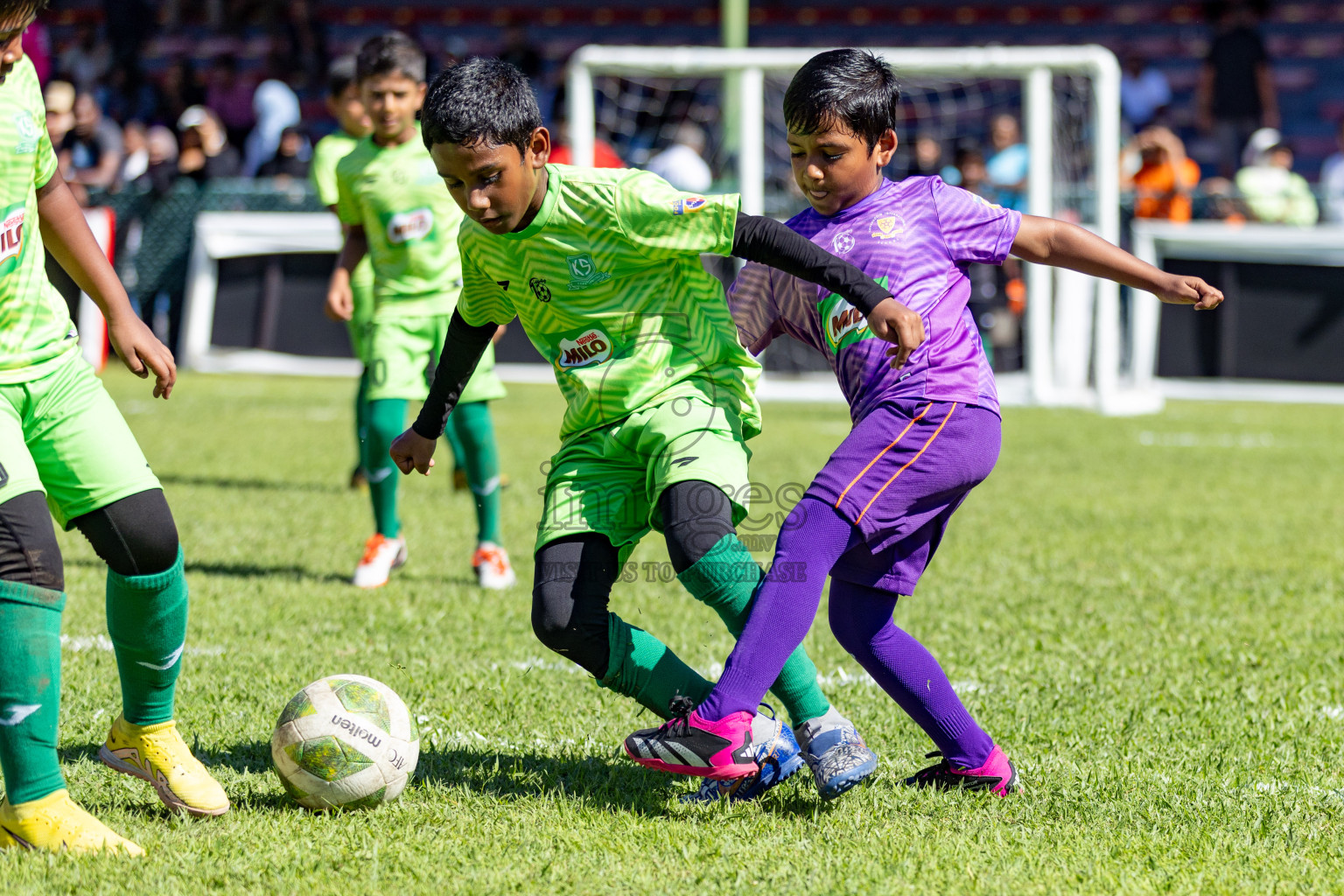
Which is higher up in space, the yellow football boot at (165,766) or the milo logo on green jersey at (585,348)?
the milo logo on green jersey at (585,348)

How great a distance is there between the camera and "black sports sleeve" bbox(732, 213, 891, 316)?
2883 millimetres

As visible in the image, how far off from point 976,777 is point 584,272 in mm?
1396

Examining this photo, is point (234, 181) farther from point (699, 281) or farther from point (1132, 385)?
point (699, 281)

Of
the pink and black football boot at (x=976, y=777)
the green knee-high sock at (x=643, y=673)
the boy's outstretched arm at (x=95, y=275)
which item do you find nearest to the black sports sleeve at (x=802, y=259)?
the green knee-high sock at (x=643, y=673)

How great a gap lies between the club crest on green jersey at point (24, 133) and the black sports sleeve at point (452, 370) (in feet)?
3.23

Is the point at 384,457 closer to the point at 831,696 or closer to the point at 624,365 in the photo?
the point at 831,696

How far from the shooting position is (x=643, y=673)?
10.4 feet

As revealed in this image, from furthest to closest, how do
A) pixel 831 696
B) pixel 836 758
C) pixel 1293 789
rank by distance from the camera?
pixel 831 696, pixel 1293 789, pixel 836 758

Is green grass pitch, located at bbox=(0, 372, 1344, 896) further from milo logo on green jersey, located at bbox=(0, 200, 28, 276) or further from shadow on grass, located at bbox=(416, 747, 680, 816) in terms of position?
milo logo on green jersey, located at bbox=(0, 200, 28, 276)

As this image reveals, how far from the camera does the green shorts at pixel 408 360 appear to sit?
5668mm

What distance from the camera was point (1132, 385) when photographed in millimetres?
13297

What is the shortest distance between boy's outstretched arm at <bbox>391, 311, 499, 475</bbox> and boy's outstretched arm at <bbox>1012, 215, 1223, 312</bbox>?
4.11 ft

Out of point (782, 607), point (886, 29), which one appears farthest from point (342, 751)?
point (886, 29)

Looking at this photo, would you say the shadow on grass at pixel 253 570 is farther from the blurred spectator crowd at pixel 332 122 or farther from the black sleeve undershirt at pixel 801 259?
the blurred spectator crowd at pixel 332 122
